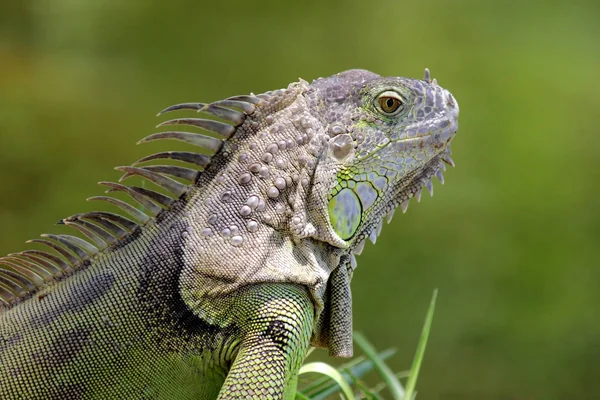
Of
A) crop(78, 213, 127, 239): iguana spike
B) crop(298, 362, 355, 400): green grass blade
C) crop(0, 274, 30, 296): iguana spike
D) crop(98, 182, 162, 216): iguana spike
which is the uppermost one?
crop(98, 182, 162, 216): iguana spike

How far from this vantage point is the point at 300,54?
21.6ft

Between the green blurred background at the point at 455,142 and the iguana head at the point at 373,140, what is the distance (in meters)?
4.16

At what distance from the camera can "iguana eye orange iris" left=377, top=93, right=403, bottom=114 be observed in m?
2.38

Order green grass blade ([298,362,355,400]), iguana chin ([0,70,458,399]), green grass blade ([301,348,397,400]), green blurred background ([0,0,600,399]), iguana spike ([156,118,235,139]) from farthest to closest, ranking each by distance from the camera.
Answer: green blurred background ([0,0,600,399]) → green grass blade ([301,348,397,400]) → green grass blade ([298,362,355,400]) → iguana spike ([156,118,235,139]) → iguana chin ([0,70,458,399])

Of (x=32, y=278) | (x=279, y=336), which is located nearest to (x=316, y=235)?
(x=279, y=336)

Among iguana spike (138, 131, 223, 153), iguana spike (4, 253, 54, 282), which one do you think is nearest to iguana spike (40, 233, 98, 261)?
iguana spike (4, 253, 54, 282)

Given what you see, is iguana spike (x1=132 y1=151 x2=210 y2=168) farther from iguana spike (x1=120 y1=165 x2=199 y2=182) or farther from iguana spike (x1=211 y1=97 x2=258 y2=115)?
iguana spike (x1=211 y1=97 x2=258 y2=115)

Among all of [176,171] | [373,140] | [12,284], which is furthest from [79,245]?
[373,140]

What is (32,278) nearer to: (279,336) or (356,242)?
(279,336)

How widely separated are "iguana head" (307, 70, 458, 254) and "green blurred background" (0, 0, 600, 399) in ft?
13.6

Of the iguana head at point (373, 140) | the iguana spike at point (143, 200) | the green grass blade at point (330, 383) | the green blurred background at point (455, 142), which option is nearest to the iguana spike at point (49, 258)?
the iguana spike at point (143, 200)

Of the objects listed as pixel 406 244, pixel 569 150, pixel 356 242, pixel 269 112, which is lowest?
pixel 406 244

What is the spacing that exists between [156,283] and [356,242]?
71 cm

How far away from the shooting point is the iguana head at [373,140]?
231cm
